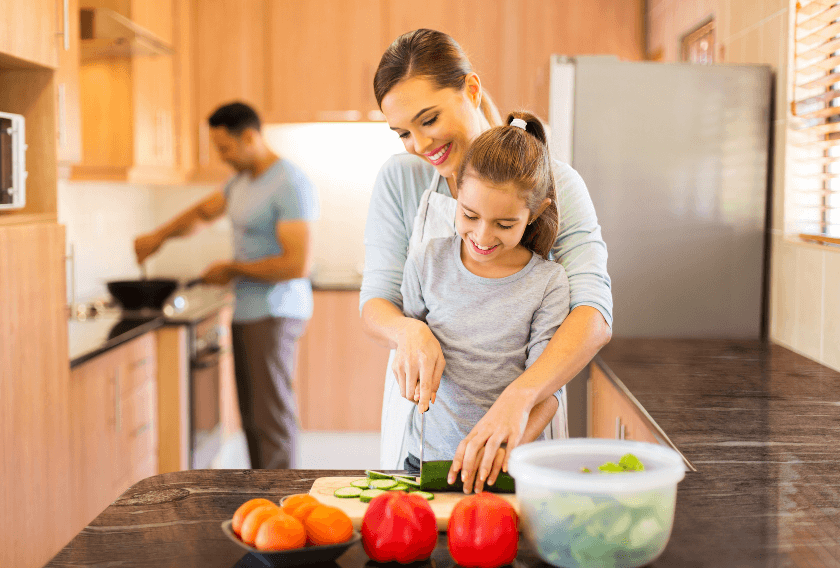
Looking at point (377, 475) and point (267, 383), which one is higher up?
point (377, 475)

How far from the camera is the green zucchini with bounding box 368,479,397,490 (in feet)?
3.16

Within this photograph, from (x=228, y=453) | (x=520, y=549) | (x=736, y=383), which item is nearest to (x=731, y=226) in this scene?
(x=736, y=383)

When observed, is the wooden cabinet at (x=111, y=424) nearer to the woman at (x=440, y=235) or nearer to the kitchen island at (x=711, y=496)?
the woman at (x=440, y=235)

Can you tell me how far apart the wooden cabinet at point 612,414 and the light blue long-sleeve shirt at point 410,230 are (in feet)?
1.29

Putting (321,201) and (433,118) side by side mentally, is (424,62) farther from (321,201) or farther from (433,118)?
(321,201)

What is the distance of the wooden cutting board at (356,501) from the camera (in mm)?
877

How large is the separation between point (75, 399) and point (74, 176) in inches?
40.6

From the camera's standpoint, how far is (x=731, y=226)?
2309mm

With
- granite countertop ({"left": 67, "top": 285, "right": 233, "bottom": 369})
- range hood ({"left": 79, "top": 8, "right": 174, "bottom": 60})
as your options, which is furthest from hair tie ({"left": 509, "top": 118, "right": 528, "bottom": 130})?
range hood ({"left": 79, "top": 8, "right": 174, "bottom": 60})

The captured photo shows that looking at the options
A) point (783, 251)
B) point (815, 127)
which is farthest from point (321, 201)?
point (815, 127)

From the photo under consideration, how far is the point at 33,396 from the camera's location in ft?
6.55

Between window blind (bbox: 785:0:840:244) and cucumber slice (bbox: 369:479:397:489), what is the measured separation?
142 cm

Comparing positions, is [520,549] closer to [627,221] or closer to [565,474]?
[565,474]

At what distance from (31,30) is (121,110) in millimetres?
1247
